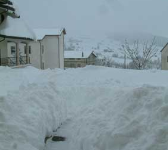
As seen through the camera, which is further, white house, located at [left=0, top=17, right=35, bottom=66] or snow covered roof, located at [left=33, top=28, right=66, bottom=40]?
snow covered roof, located at [left=33, top=28, right=66, bottom=40]

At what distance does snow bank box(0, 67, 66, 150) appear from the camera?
503 cm

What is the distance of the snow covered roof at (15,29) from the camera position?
20.0m

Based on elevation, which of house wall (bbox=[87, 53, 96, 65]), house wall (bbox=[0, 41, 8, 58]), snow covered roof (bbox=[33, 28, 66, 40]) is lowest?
house wall (bbox=[87, 53, 96, 65])

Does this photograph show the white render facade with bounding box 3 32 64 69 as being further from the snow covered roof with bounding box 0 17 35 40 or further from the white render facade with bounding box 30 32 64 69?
→ the snow covered roof with bounding box 0 17 35 40

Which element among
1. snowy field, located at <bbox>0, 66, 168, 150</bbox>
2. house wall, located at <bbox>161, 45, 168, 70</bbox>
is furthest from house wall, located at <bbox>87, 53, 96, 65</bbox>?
snowy field, located at <bbox>0, 66, 168, 150</bbox>

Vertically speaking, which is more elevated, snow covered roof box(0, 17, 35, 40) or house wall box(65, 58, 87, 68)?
snow covered roof box(0, 17, 35, 40)

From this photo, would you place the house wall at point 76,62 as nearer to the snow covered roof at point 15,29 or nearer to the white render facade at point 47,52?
the white render facade at point 47,52

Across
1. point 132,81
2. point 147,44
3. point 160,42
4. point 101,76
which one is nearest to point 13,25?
point 101,76

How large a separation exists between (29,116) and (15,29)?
16803 mm

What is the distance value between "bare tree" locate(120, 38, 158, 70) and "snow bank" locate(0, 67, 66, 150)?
28641 millimetres

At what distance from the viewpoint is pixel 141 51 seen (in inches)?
1647

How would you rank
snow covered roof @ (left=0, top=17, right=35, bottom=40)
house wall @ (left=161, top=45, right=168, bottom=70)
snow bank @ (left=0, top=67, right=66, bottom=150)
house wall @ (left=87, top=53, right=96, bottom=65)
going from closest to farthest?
snow bank @ (left=0, top=67, right=66, bottom=150) → snow covered roof @ (left=0, top=17, right=35, bottom=40) → house wall @ (left=161, top=45, right=168, bottom=70) → house wall @ (left=87, top=53, right=96, bottom=65)

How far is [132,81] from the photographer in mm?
15039

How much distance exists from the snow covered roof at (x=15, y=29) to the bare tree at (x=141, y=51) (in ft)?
60.3
